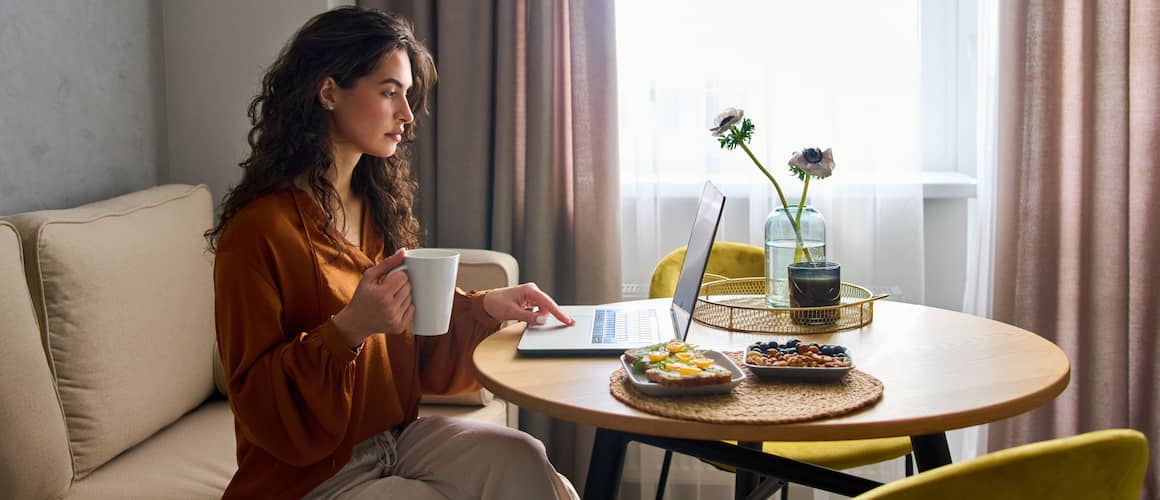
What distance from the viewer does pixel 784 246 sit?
1.88 metres

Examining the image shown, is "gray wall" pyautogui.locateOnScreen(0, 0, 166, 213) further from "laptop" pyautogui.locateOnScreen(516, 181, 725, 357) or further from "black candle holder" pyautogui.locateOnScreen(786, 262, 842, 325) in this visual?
"black candle holder" pyautogui.locateOnScreen(786, 262, 842, 325)

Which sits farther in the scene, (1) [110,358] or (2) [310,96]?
(1) [110,358]

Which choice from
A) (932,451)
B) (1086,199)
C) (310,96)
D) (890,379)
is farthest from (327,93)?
(1086,199)

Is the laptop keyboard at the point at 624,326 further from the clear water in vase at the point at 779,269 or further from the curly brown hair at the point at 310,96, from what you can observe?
the curly brown hair at the point at 310,96

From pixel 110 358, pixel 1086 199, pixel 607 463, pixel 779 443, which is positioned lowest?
pixel 779 443

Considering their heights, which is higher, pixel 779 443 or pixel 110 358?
pixel 110 358

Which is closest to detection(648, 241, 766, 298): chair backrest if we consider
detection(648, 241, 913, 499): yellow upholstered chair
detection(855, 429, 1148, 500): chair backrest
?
detection(648, 241, 913, 499): yellow upholstered chair

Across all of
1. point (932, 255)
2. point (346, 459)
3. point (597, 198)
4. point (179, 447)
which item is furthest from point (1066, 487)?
point (932, 255)

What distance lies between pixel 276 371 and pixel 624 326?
607mm

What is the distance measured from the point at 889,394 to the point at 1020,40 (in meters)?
1.63

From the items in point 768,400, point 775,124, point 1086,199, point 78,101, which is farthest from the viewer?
point 775,124

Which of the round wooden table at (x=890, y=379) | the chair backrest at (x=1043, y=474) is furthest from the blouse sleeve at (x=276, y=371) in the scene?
the chair backrest at (x=1043, y=474)

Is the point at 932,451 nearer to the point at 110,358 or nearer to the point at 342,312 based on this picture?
the point at 342,312

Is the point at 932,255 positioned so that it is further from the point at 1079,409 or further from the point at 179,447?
the point at 179,447
